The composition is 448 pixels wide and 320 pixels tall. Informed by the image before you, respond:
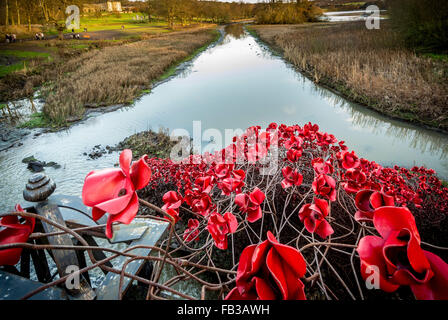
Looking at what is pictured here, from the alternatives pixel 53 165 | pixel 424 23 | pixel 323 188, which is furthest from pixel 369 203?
pixel 424 23

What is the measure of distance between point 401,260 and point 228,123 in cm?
510

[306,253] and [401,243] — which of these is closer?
[401,243]

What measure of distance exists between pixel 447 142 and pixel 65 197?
5.81 metres

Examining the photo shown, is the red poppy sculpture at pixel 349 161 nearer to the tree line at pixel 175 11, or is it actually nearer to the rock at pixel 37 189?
the rock at pixel 37 189

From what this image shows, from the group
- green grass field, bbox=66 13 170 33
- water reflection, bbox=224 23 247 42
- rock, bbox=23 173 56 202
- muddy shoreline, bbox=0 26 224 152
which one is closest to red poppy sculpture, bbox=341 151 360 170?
rock, bbox=23 173 56 202

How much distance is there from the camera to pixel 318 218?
0.69m

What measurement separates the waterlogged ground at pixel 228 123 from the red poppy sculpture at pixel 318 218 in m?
3.42

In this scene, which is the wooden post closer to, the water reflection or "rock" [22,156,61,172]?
"rock" [22,156,61,172]

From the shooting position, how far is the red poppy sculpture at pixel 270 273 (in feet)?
1.14

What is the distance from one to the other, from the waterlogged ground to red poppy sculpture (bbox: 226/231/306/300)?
3.52 meters

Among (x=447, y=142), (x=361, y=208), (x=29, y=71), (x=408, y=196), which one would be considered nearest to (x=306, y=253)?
(x=408, y=196)

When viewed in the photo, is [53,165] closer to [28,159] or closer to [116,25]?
[28,159]

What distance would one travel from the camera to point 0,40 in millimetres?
18641
